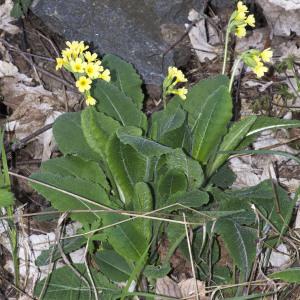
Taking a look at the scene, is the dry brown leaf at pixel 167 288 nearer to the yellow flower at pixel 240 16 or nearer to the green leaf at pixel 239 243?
the green leaf at pixel 239 243

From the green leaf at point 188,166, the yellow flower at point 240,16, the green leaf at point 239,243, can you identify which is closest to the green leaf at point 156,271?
the green leaf at point 239,243

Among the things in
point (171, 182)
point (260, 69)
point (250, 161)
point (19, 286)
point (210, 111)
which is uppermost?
point (260, 69)

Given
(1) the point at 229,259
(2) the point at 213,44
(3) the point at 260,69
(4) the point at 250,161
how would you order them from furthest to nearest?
1. (2) the point at 213,44
2. (4) the point at 250,161
3. (1) the point at 229,259
4. (3) the point at 260,69

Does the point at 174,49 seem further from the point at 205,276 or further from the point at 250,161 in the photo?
the point at 205,276

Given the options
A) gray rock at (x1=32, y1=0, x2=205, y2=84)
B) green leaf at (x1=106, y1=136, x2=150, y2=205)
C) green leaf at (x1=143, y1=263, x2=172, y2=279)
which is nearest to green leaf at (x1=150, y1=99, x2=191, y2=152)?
green leaf at (x1=106, y1=136, x2=150, y2=205)

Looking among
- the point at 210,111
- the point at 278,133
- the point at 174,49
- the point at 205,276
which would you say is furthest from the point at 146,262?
the point at 174,49

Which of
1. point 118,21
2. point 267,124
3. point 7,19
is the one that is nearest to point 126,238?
point 267,124

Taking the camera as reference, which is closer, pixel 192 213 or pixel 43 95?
pixel 192 213
